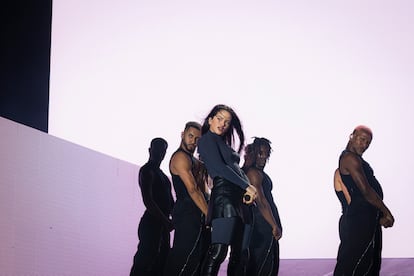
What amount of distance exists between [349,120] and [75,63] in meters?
2.09

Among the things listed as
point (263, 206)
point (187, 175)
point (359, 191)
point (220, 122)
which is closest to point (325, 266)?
point (263, 206)

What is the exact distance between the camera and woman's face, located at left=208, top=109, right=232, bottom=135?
408 cm

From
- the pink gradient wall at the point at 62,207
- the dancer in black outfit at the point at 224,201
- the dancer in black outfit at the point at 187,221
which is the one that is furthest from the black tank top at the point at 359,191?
the pink gradient wall at the point at 62,207

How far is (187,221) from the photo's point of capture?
451 cm

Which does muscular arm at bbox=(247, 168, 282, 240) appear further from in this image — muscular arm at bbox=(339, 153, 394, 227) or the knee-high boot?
the knee-high boot

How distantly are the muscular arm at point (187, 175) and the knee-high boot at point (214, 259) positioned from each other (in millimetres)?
619

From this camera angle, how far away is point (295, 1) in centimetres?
583

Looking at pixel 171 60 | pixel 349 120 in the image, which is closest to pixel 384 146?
pixel 349 120

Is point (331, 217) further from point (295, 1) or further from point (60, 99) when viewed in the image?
point (60, 99)

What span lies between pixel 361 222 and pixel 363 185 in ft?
0.73

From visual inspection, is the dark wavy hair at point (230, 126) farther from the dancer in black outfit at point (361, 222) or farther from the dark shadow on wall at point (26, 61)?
the dark shadow on wall at point (26, 61)

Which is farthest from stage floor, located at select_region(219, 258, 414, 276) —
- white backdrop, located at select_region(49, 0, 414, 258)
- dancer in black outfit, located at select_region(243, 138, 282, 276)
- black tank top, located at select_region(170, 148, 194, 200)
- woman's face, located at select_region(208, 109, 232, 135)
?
woman's face, located at select_region(208, 109, 232, 135)

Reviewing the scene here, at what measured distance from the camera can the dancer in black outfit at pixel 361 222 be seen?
4.63 m

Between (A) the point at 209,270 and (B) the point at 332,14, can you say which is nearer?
(A) the point at 209,270
